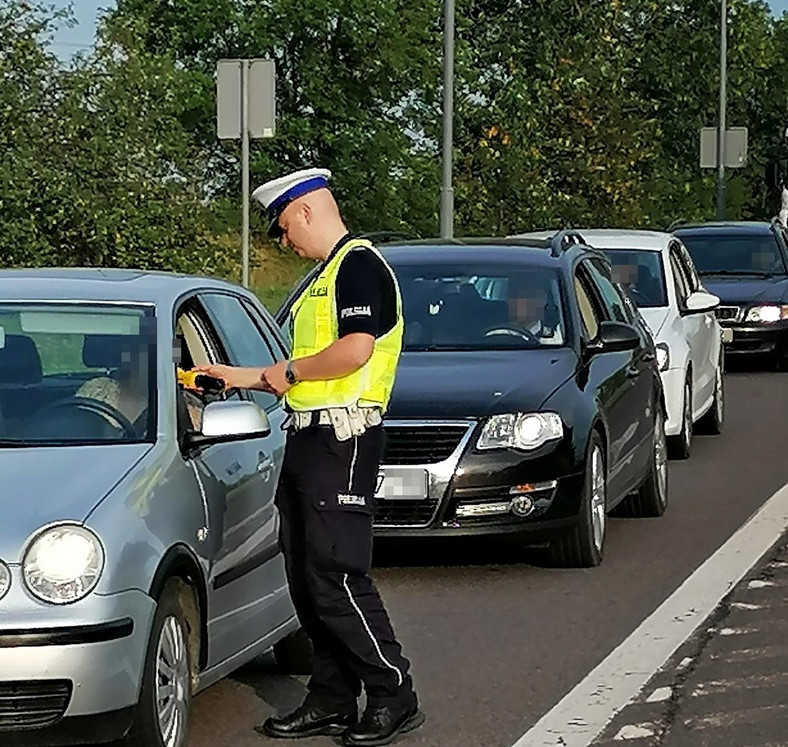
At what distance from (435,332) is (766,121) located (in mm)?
65749

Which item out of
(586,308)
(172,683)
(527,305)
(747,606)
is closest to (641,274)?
(586,308)

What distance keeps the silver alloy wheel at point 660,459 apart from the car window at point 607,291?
690mm

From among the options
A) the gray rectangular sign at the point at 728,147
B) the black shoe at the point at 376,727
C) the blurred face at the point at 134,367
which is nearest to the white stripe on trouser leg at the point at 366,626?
the black shoe at the point at 376,727

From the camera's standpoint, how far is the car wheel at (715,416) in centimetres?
1705

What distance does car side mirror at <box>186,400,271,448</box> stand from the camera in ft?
21.5

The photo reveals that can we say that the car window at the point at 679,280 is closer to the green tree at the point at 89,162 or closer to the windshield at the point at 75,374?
the windshield at the point at 75,374

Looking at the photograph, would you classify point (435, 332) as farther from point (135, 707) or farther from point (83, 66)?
point (83, 66)

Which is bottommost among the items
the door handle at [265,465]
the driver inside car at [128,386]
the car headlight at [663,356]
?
the car headlight at [663,356]

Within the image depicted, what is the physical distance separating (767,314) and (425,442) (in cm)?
1438

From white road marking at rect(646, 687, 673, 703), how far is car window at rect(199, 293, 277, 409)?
1.66 m

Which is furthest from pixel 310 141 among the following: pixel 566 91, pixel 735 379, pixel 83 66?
pixel 735 379

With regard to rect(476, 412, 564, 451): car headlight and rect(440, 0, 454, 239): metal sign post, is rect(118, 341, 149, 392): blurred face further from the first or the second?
rect(440, 0, 454, 239): metal sign post

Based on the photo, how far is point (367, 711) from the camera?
6613mm

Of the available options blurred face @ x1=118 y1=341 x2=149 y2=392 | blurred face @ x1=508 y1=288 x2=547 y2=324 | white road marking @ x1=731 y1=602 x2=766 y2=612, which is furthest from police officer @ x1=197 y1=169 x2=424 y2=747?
blurred face @ x1=508 y1=288 x2=547 y2=324
